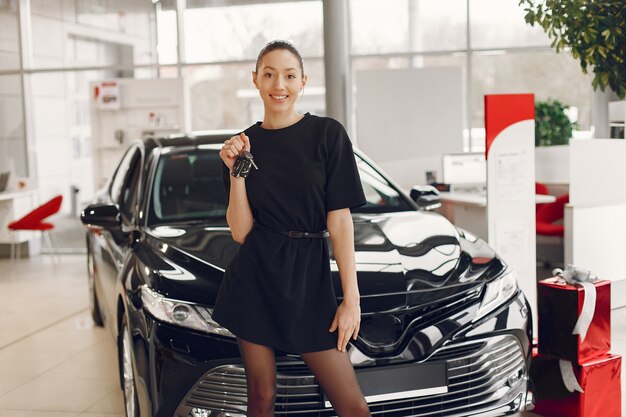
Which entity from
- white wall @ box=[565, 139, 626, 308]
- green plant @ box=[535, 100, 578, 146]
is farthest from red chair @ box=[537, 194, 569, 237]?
white wall @ box=[565, 139, 626, 308]

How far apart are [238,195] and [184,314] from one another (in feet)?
2.31

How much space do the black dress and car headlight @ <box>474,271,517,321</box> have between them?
2.78 feet

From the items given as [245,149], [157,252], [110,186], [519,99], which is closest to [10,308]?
[110,186]

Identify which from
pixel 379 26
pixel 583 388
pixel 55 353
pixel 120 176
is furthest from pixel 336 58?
pixel 583 388

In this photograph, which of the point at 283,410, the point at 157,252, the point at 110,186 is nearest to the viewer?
the point at 283,410

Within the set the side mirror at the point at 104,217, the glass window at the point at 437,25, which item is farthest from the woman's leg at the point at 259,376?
the glass window at the point at 437,25

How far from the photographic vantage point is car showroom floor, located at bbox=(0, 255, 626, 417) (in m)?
4.00

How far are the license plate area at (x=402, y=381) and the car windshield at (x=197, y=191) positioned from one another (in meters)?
1.18

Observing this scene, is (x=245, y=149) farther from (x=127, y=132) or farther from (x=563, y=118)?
(x=127, y=132)

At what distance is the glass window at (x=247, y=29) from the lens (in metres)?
9.56

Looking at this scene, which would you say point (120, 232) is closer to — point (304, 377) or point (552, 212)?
point (304, 377)

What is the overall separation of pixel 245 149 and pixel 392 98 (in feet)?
21.7

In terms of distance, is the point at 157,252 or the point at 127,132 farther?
the point at 127,132

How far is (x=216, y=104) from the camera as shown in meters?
9.79
